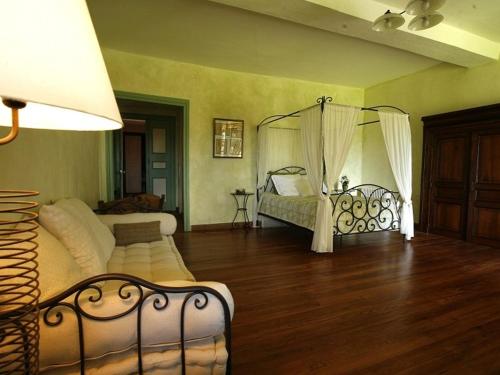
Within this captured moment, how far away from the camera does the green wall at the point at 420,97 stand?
414cm

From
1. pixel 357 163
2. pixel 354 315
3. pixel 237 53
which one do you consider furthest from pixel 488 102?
pixel 354 315

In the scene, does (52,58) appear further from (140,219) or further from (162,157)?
(162,157)

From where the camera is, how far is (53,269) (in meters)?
1.09

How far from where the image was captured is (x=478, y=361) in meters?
1.61

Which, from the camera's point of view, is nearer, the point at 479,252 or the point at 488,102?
the point at 479,252

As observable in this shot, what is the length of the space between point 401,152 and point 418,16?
2.00m

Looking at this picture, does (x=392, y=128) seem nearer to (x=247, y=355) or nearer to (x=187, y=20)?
(x=187, y=20)

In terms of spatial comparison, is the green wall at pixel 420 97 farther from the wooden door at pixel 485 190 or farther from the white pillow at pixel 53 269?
the white pillow at pixel 53 269

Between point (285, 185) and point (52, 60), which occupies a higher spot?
point (52, 60)

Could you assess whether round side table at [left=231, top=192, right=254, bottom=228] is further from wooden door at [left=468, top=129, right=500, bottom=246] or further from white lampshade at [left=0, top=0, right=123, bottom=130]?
white lampshade at [left=0, top=0, right=123, bottom=130]

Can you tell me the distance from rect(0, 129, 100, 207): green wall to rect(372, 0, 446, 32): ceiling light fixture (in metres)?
2.90

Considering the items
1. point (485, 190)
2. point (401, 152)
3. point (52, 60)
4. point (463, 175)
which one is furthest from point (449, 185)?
point (52, 60)

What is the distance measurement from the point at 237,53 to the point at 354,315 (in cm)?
376

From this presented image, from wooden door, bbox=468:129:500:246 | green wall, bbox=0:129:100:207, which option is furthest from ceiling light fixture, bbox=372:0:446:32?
green wall, bbox=0:129:100:207
